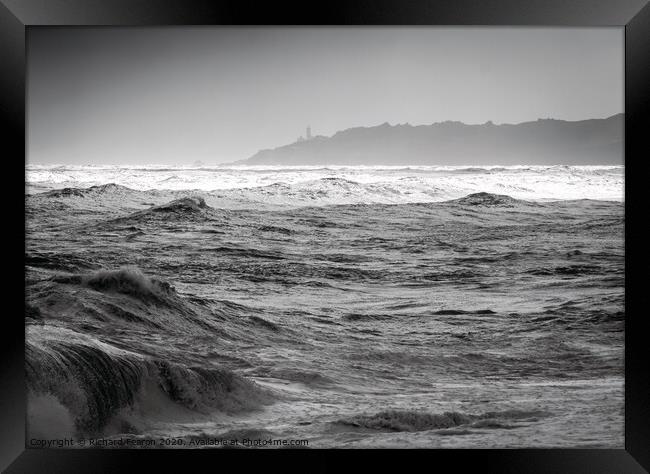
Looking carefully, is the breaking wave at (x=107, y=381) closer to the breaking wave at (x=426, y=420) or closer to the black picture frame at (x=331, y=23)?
the black picture frame at (x=331, y=23)

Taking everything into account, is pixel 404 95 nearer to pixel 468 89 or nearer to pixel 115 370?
pixel 468 89

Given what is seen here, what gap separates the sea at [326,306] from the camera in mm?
3188

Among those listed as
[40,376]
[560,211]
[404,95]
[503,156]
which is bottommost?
[40,376]

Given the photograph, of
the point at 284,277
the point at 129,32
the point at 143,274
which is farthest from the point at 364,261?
the point at 129,32

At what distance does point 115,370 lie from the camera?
3.20 m

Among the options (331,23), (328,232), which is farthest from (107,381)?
(331,23)

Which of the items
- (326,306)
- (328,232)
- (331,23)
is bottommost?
(326,306)

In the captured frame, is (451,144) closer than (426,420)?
No

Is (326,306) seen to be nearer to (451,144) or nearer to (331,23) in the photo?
(451,144)

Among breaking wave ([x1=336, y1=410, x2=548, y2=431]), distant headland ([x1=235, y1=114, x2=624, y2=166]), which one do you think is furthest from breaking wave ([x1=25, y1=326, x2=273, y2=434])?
distant headland ([x1=235, y1=114, x2=624, y2=166])

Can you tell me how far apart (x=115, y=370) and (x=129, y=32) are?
1483 mm

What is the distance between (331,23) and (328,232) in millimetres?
919

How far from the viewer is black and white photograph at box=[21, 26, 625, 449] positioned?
10.6 feet

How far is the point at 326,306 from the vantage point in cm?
342
